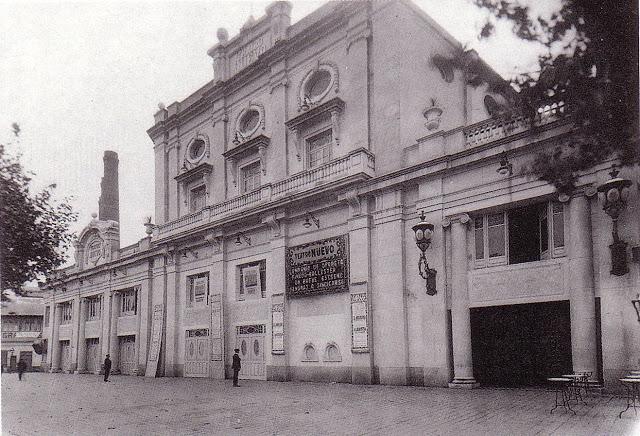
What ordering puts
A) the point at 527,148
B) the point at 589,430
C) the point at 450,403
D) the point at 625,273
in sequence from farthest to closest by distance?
the point at 527,148
the point at 625,273
the point at 450,403
the point at 589,430

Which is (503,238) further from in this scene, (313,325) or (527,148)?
(313,325)

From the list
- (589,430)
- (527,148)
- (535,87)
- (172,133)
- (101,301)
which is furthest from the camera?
Answer: (101,301)

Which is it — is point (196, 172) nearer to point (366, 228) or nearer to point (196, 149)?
point (196, 149)

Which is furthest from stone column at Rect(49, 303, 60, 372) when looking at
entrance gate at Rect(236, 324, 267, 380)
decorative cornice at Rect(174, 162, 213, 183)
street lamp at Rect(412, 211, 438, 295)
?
street lamp at Rect(412, 211, 438, 295)

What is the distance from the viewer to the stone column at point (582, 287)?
13.1m

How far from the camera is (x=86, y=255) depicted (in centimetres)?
3688

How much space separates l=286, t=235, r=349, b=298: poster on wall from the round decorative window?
6.66 meters

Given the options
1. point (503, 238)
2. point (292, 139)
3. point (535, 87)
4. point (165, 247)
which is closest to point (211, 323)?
point (165, 247)

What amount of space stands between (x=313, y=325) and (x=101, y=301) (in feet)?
64.4

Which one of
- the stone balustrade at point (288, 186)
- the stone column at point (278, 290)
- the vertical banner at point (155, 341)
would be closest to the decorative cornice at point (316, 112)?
the stone balustrade at point (288, 186)

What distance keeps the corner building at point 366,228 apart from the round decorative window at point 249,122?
0.25 feet

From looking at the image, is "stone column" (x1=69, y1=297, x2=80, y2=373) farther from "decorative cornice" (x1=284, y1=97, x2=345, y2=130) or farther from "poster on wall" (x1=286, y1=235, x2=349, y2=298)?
"decorative cornice" (x1=284, y1=97, x2=345, y2=130)

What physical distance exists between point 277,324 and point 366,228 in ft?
17.6

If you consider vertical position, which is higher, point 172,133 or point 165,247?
point 172,133
